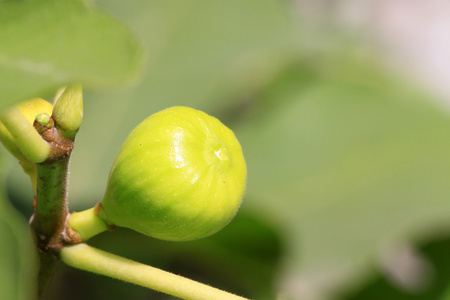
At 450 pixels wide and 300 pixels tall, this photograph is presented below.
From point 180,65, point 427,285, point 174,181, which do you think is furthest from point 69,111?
point 180,65

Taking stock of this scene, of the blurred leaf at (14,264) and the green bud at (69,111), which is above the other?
the green bud at (69,111)

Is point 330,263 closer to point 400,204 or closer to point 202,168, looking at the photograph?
point 400,204

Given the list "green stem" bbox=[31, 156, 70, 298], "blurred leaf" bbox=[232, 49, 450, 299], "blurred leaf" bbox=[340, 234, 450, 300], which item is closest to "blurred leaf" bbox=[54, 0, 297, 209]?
"blurred leaf" bbox=[232, 49, 450, 299]

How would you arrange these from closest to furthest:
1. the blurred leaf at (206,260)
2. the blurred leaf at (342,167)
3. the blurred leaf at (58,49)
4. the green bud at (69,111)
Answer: the blurred leaf at (58,49) < the green bud at (69,111) < the blurred leaf at (206,260) < the blurred leaf at (342,167)

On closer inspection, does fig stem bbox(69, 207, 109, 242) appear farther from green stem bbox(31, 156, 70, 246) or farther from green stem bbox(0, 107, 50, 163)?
green stem bbox(0, 107, 50, 163)

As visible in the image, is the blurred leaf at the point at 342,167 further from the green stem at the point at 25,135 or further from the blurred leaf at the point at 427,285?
the green stem at the point at 25,135

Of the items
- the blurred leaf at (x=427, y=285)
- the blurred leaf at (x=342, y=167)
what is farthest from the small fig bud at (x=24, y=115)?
the blurred leaf at (x=427, y=285)

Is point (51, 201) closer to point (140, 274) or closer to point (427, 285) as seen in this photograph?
point (140, 274)
